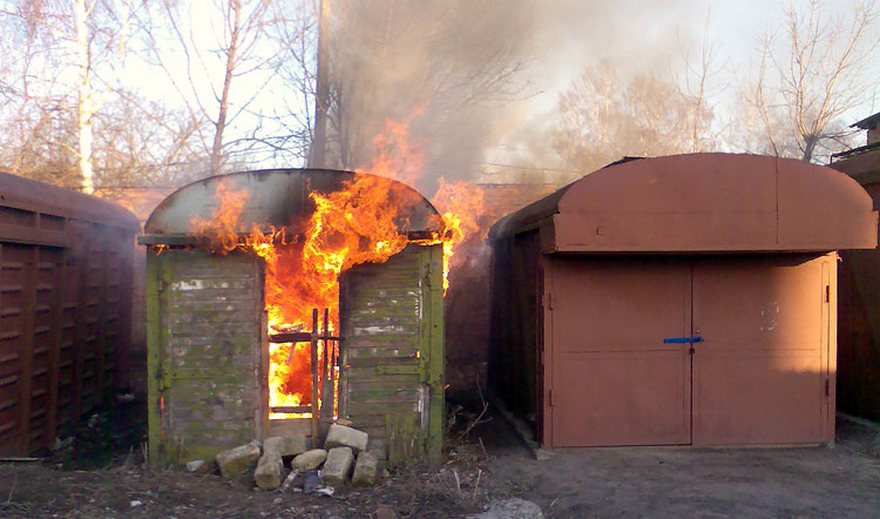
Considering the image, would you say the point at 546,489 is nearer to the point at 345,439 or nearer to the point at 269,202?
the point at 345,439

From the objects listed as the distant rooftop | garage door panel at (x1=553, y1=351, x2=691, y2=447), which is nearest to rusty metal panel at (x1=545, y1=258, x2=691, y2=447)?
garage door panel at (x1=553, y1=351, x2=691, y2=447)

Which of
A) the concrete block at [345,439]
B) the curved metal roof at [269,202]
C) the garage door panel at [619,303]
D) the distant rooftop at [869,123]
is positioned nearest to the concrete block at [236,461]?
the concrete block at [345,439]

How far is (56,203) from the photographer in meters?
7.83

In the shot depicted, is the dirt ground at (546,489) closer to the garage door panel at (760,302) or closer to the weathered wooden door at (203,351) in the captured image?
the weathered wooden door at (203,351)

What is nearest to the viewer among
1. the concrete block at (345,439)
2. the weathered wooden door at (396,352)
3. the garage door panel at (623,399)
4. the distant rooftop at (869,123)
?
the concrete block at (345,439)

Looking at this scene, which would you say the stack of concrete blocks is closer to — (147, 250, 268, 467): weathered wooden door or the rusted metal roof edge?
(147, 250, 268, 467): weathered wooden door

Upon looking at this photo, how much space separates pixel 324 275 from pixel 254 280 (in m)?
0.72

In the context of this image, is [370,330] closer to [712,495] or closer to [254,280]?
[254,280]

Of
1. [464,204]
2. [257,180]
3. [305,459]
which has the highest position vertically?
[464,204]

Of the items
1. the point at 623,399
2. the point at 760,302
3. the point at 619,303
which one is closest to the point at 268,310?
the point at 619,303

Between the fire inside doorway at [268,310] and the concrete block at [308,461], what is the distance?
13.9 inches

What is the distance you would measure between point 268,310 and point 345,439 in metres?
1.60

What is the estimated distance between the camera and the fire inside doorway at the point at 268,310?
6.50m

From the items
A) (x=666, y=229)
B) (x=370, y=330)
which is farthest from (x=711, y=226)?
(x=370, y=330)
